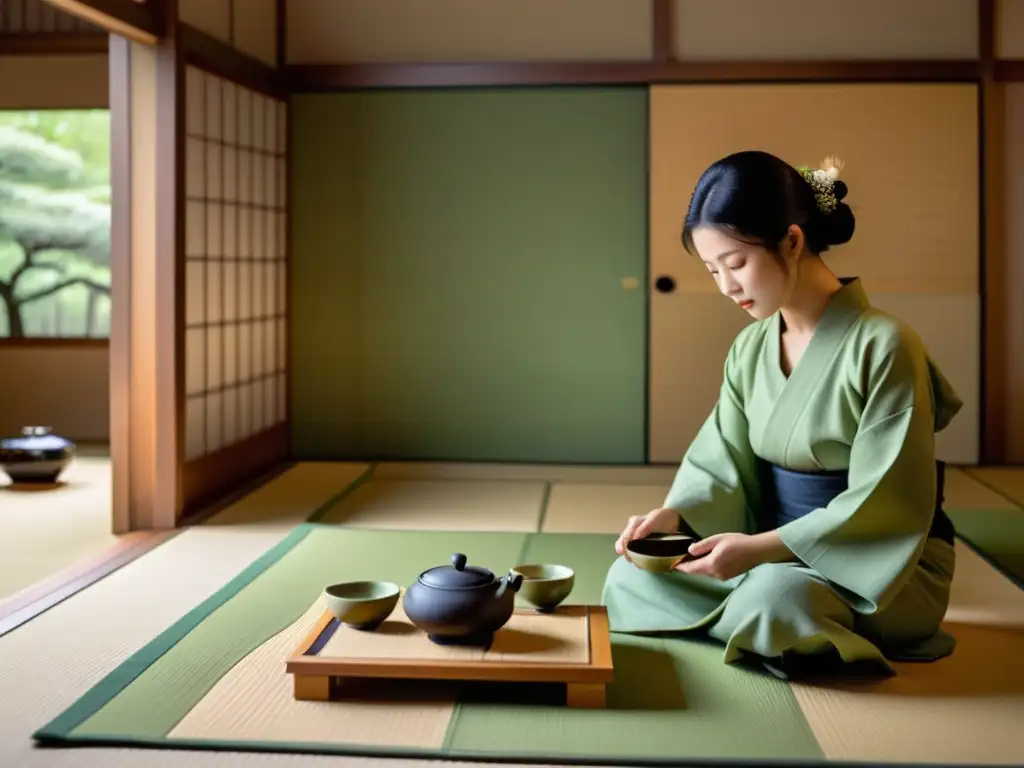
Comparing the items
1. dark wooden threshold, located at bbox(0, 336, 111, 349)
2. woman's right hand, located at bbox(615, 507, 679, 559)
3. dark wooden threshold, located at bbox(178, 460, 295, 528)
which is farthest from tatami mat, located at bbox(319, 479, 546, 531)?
dark wooden threshold, located at bbox(0, 336, 111, 349)

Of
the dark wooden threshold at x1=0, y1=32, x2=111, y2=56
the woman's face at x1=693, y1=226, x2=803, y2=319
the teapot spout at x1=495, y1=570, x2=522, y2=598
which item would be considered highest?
the dark wooden threshold at x1=0, y1=32, x2=111, y2=56

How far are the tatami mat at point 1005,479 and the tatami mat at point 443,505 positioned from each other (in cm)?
197

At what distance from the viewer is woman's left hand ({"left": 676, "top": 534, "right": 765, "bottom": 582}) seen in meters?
2.62

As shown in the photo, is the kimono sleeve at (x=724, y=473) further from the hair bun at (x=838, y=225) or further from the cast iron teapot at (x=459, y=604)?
the cast iron teapot at (x=459, y=604)

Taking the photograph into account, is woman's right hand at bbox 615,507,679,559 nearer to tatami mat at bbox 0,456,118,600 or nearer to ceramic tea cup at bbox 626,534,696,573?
ceramic tea cup at bbox 626,534,696,573

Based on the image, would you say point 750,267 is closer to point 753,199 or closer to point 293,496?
point 753,199

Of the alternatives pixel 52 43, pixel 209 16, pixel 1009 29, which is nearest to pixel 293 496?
pixel 209 16

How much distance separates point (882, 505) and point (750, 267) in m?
0.59

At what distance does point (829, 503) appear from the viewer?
2768 millimetres

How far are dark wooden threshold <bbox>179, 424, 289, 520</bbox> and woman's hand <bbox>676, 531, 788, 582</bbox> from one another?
2.46m

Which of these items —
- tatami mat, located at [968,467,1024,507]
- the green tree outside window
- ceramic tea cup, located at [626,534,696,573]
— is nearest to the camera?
ceramic tea cup, located at [626,534,696,573]

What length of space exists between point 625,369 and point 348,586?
3399mm

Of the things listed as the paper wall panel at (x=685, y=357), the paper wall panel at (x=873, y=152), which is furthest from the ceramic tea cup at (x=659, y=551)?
the paper wall panel at (x=873, y=152)

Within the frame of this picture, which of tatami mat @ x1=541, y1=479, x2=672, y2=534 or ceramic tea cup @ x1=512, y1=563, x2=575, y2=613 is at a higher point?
ceramic tea cup @ x1=512, y1=563, x2=575, y2=613
